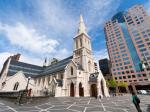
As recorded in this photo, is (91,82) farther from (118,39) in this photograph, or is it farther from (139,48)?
(118,39)

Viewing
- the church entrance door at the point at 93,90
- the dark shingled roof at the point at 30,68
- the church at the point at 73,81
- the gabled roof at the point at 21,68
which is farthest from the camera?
the gabled roof at the point at 21,68

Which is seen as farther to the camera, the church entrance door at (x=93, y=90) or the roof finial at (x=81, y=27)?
the roof finial at (x=81, y=27)

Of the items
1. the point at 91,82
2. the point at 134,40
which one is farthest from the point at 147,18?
the point at 91,82

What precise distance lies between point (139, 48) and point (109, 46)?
73.1ft

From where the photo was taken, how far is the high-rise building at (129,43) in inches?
2618

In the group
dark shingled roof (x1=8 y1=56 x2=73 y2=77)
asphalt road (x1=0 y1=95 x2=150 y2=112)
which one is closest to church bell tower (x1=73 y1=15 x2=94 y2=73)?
dark shingled roof (x1=8 y1=56 x2=73 y2=77)

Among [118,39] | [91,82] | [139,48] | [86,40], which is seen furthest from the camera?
[118,39]

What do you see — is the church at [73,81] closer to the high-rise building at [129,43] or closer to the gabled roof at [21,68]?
the gabled roof at [21,68]

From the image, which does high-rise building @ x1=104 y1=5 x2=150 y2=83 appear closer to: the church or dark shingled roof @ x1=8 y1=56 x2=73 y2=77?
the church

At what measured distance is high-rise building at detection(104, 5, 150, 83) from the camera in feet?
218

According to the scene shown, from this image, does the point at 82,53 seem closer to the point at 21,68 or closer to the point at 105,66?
the point at 21,68

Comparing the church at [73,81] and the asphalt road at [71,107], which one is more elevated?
the church at [73,81]

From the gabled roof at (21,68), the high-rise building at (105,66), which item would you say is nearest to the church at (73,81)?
the gabled roof at (21,68)

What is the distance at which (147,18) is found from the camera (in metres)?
74.4
